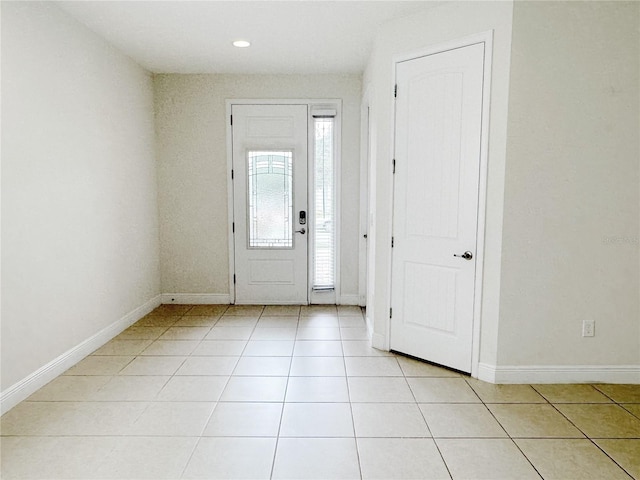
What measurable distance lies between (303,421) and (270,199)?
301 cm

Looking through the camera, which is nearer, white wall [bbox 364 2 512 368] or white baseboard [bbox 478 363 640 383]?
white wall [bbox 364 2 512 368]

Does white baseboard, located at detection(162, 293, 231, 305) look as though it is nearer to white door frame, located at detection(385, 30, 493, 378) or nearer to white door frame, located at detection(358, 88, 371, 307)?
white door frame, located at detection(358, 88, 371, 307)

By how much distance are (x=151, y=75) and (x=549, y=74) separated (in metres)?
4.02

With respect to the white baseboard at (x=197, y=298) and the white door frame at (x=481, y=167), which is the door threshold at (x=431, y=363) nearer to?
the white door frame at (x=481, y=167)

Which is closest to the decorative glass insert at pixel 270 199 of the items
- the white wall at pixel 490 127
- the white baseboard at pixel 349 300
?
the white baseboard at pixel 349 300

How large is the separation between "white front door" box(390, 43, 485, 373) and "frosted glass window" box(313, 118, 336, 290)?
1.67m

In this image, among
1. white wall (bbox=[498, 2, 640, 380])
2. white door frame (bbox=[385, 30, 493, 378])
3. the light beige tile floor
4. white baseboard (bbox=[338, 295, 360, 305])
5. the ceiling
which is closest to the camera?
the light beige tile floor

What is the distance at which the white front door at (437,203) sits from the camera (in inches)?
120

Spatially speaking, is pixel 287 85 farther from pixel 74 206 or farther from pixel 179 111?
pixel 74 206

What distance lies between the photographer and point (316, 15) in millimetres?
3359

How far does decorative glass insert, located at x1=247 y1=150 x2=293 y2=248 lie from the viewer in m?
5.04

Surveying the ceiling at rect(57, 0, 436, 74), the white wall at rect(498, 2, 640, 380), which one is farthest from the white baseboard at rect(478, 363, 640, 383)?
the ceiling at rect(57, 0, 436, 74)

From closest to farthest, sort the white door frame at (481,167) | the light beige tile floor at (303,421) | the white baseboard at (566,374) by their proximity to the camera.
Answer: the light beige tile floor at (303,421) < the white door frame at (481,167) < the white baseboard at (566,374)

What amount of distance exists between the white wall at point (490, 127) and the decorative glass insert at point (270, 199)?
4.92 feet
